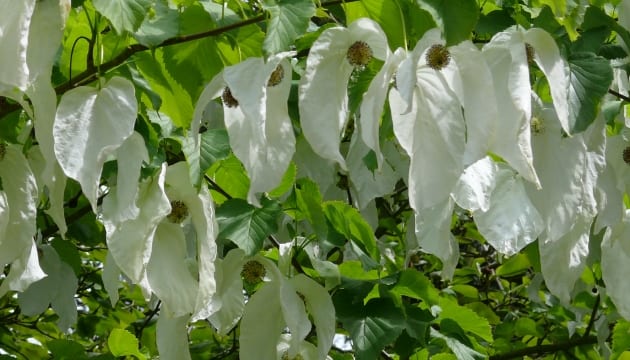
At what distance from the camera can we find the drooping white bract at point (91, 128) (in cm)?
93

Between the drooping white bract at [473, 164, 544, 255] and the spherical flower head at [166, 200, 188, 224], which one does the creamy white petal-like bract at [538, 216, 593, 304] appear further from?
the spherical flower head at [166, 200, 188, 224]

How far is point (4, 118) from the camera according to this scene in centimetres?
137

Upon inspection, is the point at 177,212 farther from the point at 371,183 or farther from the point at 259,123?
the point at 371,183

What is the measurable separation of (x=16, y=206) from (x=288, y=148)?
1.01 ft

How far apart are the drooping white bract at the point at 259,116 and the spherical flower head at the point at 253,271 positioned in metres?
0.37

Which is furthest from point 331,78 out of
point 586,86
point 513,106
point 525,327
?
point 525,327

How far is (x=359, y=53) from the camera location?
1.00 metres

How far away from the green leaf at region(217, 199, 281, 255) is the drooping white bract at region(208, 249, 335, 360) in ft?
0.08

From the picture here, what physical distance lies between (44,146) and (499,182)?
0.54 m

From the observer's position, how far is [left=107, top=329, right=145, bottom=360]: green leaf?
1612 mm

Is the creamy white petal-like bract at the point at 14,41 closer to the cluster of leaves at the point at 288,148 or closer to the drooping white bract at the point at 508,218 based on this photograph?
the cluster of leaves at the point at 288,148

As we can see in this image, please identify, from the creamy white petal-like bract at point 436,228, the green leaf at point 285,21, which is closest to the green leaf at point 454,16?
the green leaf at point 285,21

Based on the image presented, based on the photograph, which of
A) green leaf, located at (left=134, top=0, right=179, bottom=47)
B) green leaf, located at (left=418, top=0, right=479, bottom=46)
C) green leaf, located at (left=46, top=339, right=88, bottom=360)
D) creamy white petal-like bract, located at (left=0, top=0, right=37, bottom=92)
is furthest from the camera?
green leaf, located at (left=46, top=339, right=88, bottom=360)

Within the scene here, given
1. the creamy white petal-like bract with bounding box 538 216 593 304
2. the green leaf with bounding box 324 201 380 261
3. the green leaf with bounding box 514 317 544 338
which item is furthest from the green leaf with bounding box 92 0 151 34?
the green leaf with bounding box 514 317 544 338
